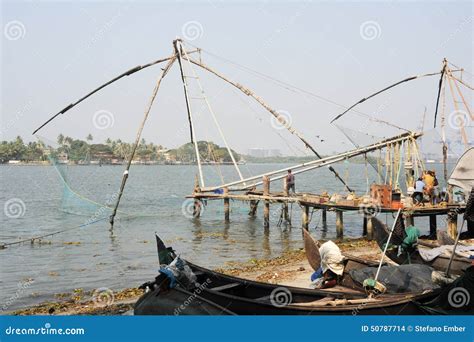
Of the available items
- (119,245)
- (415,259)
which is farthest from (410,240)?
(119,245)

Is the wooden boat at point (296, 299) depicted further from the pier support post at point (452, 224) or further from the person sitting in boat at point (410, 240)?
the pier support post at point (452, 224)

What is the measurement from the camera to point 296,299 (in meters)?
7.89

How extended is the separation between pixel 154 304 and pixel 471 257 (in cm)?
612

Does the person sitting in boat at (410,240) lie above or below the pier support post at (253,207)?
above

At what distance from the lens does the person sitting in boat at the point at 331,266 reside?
346 inches

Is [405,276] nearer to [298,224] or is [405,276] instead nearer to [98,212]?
[298,224]

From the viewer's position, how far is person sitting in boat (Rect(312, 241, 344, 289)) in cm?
879

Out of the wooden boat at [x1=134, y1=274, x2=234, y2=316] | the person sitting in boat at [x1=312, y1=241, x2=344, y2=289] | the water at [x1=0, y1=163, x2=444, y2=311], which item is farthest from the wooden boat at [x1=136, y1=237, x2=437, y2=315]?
the water at [x1=0, y1=163, x2=444, y2=311]

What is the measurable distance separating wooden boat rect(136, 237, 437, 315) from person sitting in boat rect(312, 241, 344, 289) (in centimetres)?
21

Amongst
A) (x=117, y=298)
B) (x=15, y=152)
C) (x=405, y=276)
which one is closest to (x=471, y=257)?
(x=405, y=276)

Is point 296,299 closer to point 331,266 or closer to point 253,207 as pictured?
point 331,266

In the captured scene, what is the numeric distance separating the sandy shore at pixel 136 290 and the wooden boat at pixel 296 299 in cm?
207

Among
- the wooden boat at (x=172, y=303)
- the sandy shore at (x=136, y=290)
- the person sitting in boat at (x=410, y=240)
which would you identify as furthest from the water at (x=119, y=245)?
the person sitting in boat at (x=410, y=240)

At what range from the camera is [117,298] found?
10.7 m
